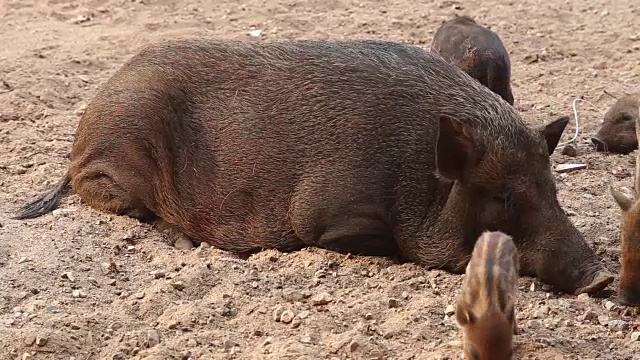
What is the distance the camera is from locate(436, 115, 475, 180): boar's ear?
4914mm

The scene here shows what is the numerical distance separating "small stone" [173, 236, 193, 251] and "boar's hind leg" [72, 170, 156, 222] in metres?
0.25

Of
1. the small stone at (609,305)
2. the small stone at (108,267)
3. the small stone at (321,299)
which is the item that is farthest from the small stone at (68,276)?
the small stone at (609,305)

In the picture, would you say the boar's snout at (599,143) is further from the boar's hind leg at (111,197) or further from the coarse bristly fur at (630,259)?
→ the boar's hind leg at (111,197)

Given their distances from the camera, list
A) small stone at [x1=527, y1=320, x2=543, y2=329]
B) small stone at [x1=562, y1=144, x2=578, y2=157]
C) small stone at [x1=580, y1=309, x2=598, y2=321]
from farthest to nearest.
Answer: small stone at [x1=562, y1=144, x2=578, y2=157], small stone at [x1=580, y1=309, x2=598, y2=321], small stone at [x1=527, y1=320, x2=543, y2=329]

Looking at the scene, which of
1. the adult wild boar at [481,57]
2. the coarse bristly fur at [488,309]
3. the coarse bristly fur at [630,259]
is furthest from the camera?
the adult wild boar at [481,57]

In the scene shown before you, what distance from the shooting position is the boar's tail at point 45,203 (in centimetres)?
593

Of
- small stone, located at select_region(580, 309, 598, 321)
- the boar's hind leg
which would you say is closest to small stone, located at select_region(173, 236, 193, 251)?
the boar's hind leg

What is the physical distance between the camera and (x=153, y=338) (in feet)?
14.5

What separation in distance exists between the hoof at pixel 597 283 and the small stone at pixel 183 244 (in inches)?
80.8

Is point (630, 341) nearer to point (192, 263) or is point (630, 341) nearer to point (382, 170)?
point (382, 170)

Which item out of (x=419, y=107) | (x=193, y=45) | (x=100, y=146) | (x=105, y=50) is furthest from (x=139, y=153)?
(x=105, y=50)

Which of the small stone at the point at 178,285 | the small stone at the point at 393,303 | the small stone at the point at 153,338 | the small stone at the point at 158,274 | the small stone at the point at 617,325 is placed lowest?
the small stone at the point at 158,274

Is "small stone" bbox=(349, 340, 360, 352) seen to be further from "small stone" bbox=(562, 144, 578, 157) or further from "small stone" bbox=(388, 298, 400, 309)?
"small stone" bbox=(562, 144, 578, 157)

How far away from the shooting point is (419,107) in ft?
17.5
